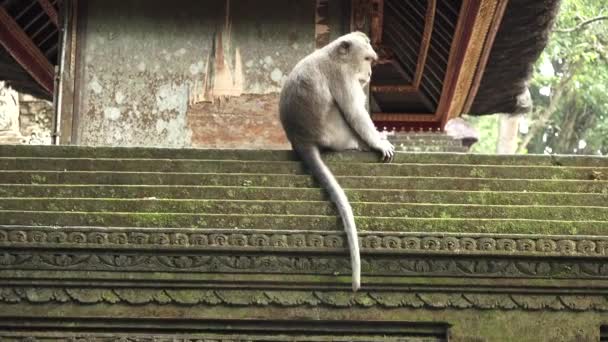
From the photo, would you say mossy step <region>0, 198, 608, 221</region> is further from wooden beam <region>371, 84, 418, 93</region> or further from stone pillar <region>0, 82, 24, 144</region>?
stone pillar <region>0, 82, 24, 144</region>

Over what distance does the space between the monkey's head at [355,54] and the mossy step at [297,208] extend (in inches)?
59.5

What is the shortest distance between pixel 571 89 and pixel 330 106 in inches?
955

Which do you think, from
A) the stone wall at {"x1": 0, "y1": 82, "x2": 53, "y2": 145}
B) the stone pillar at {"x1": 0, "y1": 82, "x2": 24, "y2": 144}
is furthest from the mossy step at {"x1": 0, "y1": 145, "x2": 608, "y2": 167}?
the stone wall at {"x1": 0, "y1": 82, "x2": 53, "y2": 145}

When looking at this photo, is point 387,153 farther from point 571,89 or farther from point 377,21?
point 571,89

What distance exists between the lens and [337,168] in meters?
7.70

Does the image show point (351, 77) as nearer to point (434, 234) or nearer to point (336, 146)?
point (336, 146)

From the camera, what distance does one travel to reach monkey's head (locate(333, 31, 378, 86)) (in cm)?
857

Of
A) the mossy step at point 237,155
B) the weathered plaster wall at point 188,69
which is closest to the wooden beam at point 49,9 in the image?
the weathered plaster wall at point 188,69

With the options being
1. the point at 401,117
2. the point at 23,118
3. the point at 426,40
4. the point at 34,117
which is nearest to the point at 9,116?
the point at 23,118

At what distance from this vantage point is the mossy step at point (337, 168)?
302 inches

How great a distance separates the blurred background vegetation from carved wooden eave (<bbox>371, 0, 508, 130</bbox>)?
25.4ft

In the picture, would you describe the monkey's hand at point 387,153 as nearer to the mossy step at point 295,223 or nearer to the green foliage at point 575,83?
the mossy step at point 295,223

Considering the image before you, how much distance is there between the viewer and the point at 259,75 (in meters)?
11.6

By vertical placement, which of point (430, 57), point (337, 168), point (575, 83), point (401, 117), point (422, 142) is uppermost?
point (575, 83)
